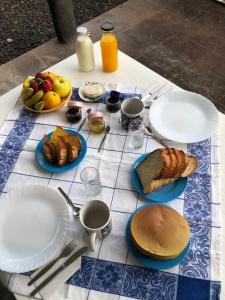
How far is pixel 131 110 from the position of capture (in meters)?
1.26

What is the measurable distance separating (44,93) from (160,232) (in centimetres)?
75

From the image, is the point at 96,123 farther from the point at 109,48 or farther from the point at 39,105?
the point at 109,48

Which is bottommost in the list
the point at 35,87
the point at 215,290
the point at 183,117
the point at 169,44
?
the point at 169,44

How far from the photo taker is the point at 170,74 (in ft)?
8.27

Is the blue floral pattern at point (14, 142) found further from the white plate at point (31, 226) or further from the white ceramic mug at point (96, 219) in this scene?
the white ceramic mug at point (96, 219)

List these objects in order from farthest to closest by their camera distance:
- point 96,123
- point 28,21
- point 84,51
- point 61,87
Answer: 1. point 28,21
2. point 84,51
3. point 61,87
4. point 96,123

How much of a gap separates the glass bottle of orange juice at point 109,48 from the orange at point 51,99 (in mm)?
295

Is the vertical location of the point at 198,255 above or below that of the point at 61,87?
below

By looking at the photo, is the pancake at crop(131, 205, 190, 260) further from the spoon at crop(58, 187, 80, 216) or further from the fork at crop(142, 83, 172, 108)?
the fork at crop(142, 83, 172, 108)

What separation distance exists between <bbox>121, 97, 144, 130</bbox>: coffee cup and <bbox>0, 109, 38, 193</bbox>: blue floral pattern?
372 millimetres

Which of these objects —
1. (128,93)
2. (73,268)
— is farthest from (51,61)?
(73,268)

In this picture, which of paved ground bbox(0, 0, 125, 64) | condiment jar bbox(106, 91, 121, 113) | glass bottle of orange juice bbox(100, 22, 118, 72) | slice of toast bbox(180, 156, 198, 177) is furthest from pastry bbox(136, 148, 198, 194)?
paved ground bbox(0, 0, 125, 64)

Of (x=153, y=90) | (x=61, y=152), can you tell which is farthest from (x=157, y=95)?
(x=61, y=152)

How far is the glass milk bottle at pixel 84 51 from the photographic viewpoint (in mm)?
1448
